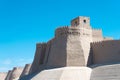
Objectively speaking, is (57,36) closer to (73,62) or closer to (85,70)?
(73,62)

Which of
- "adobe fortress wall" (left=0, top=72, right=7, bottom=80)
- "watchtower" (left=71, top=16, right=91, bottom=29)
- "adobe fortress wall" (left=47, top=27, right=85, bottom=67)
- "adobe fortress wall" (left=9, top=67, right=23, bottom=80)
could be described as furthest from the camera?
"adobe fortress wall" (left=0, top=72, right=7, bottom=80)

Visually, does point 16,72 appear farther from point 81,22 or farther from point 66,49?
point 66,49

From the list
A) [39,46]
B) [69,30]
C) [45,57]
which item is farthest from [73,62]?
[39,46]

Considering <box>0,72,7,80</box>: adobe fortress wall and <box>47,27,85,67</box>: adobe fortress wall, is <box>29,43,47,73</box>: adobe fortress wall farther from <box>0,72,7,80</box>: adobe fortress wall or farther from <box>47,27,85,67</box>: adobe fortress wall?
<box>0,72,7,80</box>: adobe fortress wall

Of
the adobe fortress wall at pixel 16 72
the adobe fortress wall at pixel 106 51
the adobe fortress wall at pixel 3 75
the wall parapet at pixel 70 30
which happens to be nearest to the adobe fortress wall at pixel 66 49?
the wall parapet at pixel 70 30

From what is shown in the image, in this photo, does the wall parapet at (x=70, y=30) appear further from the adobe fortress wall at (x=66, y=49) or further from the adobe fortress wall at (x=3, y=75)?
the adobe fortress wall at (x=3, y=75)

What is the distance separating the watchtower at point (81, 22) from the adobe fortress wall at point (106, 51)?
13.0ft

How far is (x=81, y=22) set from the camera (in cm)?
4384

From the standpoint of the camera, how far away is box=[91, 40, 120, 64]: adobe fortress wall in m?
38.0

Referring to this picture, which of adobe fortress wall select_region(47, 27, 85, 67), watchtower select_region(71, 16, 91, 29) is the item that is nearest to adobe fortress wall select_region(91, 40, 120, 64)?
adobe fortress wall select_region(47, 27, 85, 67)

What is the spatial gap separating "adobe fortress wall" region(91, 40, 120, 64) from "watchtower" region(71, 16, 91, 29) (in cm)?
397

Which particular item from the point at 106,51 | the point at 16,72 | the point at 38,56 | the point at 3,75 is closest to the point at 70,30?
the point at 106,51

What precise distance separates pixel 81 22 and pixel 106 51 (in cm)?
758

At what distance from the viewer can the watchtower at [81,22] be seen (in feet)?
143
